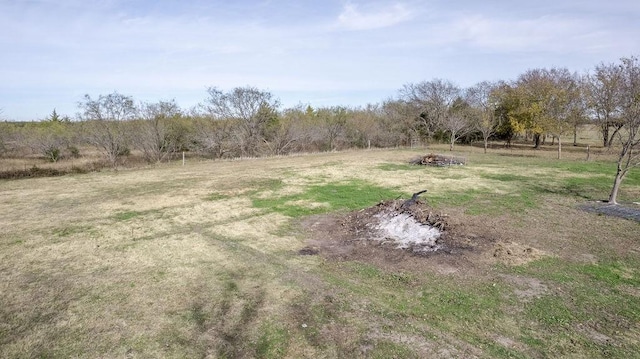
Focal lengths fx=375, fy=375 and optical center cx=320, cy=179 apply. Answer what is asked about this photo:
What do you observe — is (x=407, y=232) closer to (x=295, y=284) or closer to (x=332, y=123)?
(x=295, y=284)

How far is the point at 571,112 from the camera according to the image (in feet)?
96.7

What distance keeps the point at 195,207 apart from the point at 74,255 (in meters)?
4.31

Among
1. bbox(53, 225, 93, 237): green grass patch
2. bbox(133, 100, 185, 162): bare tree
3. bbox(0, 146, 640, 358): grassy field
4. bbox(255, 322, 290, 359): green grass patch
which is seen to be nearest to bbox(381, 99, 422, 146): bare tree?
bbox(133, 100, 185, 162): bare tree

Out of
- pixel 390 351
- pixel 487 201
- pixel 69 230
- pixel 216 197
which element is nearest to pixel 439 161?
pixel 487 201

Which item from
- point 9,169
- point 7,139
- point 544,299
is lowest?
point 544,299

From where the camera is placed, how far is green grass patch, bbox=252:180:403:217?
1169 cm

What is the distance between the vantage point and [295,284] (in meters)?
6.46

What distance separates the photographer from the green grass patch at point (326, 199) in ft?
38.3

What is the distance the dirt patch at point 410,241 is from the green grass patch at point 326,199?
3.74 ft

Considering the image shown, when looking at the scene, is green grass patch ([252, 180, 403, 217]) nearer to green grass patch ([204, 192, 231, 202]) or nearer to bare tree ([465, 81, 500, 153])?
green grass patch ([204, 192, 231, 202])

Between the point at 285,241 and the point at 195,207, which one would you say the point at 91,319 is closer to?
the point at 285,241

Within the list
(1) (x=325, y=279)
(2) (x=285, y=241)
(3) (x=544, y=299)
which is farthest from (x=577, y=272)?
(2) (x=285, y=241)

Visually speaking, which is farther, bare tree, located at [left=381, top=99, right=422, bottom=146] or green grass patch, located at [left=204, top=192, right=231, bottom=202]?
bare tree, located at [left=381, top=99, right=422, bottom=146]

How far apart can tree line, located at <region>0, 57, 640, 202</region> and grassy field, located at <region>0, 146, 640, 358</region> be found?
1319 centimetres
